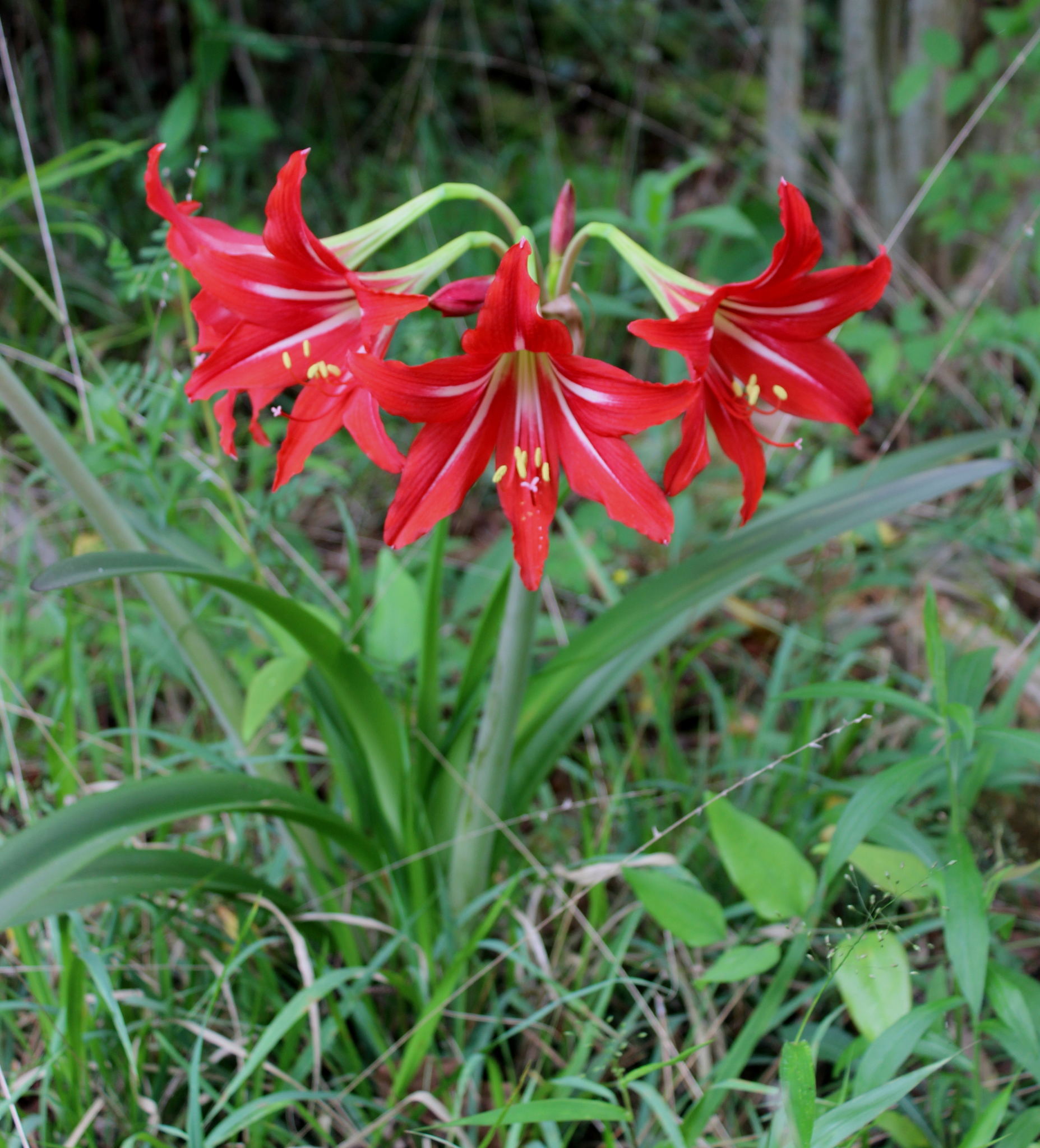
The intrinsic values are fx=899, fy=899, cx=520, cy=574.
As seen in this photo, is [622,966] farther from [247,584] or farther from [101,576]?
[101,576]

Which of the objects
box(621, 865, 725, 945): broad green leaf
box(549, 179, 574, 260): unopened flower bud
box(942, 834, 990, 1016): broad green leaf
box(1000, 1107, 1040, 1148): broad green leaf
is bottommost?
box(1000, 1107, 1040, 1148): broad green leaf

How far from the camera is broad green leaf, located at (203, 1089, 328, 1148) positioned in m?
1.17

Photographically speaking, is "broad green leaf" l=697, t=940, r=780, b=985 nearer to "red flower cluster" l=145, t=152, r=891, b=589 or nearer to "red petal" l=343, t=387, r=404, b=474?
"red flower cluster" l=145, t=152, r=891, b=589

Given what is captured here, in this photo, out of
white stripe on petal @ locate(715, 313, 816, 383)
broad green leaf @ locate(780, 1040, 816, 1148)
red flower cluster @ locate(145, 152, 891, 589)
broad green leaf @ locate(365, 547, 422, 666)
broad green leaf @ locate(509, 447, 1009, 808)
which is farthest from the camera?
broad green leaf @ locate(365, 547, 422, 666)

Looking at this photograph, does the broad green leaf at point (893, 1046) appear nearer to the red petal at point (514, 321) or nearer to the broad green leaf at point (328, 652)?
the broad green leaf at point (328, 652)

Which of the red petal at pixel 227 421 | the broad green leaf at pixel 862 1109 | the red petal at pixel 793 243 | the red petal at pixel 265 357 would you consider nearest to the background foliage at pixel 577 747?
the broad green leaf at pixel 862 1109

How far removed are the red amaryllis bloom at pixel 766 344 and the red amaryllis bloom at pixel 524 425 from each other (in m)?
0.07

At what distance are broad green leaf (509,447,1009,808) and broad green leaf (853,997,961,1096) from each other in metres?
0.61

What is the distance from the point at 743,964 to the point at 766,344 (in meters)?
0.85

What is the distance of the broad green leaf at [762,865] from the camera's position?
1284 millimetres

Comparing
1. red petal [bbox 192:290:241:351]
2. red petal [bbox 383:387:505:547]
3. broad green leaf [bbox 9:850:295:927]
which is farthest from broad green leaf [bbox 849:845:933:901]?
red petal [bbox 192:290:241:351]

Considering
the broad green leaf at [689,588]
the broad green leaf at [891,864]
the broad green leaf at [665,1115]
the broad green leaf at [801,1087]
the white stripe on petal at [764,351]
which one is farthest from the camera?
the broad green leaf at [689,588]

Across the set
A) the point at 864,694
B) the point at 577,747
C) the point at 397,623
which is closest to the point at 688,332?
the point at 864,694

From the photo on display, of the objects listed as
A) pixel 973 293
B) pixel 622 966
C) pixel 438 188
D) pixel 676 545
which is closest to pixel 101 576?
pixel 438 188
